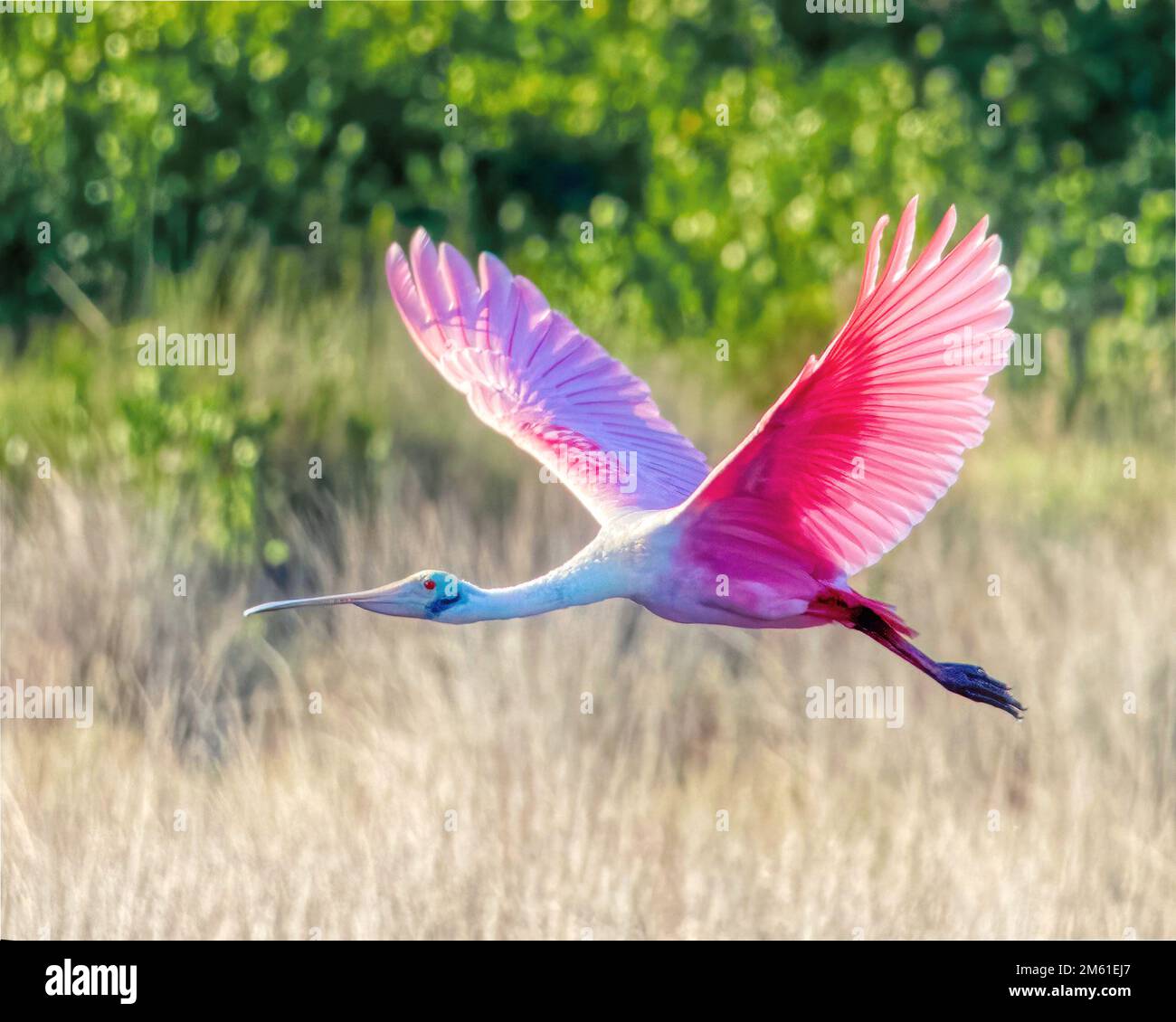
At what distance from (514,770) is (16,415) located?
351 centimetres

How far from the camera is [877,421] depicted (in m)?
5.37

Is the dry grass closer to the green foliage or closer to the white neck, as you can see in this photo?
the green foliage

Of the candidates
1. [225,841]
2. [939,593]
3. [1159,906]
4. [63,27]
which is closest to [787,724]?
[939,593]

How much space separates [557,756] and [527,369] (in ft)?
6.51

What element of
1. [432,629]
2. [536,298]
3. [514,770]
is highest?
[536,298]

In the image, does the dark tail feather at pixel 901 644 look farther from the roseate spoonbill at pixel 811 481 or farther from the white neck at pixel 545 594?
the white neck at pixel 545 594

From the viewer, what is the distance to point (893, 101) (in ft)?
46.3

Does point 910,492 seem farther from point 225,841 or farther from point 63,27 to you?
point 63,27

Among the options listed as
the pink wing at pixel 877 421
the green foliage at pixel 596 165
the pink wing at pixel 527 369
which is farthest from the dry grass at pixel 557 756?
the pink wing at pixel 877 421

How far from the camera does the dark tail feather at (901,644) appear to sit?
5676mm

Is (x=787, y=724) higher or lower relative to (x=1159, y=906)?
higher

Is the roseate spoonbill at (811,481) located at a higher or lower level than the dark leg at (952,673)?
higher

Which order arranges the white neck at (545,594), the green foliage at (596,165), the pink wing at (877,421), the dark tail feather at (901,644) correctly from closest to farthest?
1. the pink wing at (877,421)
2. the white neck at (545,594)
3. the dark tail feather at (901,644)
4. the green foliage at (596,165)

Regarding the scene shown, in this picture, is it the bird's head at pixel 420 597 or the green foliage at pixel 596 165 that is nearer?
the bird's head at pixel 420 597
